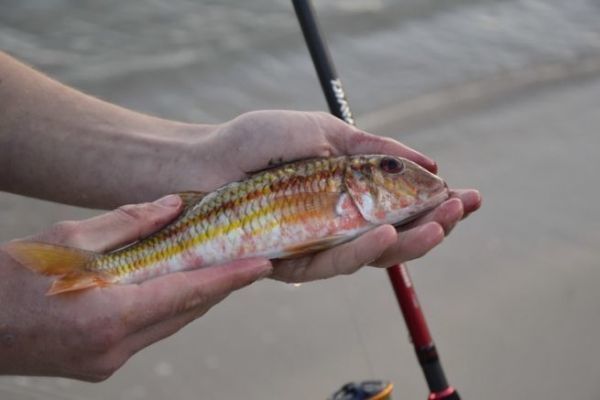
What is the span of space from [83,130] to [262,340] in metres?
1.66

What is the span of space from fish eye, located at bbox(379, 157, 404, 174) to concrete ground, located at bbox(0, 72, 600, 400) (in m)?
1.69

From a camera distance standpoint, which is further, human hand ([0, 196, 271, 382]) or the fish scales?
the fish scales

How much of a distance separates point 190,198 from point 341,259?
0.53 meters

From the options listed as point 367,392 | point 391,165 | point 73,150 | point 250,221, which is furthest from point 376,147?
point 73,150

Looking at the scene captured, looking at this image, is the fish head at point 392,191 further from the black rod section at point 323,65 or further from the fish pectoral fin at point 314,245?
the black rod section at point 323,65

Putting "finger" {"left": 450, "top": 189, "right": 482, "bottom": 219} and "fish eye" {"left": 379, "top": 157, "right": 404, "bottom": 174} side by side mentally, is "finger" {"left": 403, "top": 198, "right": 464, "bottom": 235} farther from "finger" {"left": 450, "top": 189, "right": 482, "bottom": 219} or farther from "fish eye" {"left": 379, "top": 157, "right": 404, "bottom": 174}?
"fish eye" {"left": 379, "top": 157, "right": 404, "bottom": 174}

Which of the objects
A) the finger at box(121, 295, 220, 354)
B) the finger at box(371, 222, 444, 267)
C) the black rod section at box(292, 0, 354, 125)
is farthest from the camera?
the black rod section at box(292, 0, 354, 125)

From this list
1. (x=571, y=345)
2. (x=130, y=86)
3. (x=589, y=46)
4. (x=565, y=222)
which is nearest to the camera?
(x=571, y=345)

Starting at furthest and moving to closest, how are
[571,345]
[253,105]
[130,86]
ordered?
[130,86], [253,105], [571,345]

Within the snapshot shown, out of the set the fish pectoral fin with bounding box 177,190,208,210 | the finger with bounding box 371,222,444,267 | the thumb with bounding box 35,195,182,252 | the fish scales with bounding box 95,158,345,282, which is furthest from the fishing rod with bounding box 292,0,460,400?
the thumb with bounding box 35,195,182,252

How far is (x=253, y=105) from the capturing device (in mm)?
6715

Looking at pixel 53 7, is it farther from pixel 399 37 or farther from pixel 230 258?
pixel 230 258

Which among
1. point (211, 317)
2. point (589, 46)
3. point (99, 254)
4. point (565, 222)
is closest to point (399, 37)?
point (589, 46)

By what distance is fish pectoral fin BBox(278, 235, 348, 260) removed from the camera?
2793 millimetres
